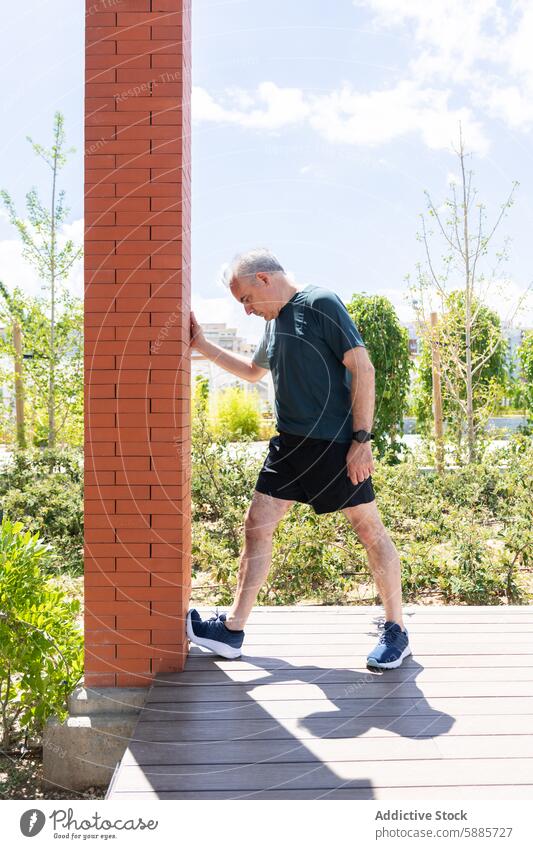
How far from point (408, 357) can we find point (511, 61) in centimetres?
476

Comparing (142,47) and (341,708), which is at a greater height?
(142,47)

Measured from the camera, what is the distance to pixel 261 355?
2949mm

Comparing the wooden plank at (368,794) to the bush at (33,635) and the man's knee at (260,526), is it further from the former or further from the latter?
the man's knee at (260,526)

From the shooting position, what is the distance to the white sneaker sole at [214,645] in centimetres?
280

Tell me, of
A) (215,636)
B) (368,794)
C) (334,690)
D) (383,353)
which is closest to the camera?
(368,794)

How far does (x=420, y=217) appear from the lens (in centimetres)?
776

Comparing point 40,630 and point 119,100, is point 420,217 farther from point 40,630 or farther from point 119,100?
point 40,630

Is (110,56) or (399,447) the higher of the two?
(110,56)

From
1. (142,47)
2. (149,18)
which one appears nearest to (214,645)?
(142,47)

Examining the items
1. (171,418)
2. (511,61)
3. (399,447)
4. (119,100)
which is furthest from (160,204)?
(399,447)

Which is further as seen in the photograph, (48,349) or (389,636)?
(48,349)

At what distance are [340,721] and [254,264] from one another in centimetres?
168

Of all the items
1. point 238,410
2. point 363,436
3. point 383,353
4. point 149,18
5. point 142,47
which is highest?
point 149,18
